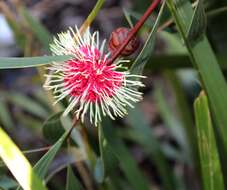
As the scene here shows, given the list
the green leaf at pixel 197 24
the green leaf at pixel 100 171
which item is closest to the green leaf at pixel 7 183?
the green leaf at pixel 100 171

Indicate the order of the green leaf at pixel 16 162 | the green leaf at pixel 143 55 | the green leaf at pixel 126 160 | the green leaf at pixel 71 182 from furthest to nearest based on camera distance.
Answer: the green leaf at pixel 126 160
the green leaf at pixel 71 182
the green leaf at pixel 143 55
the green leaf at pixel 16 162

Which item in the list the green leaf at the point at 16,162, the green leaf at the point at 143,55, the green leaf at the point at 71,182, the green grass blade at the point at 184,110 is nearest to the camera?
the green leaf at the point at 16,162

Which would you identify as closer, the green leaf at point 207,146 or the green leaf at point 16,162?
the green leaf at point 16,162

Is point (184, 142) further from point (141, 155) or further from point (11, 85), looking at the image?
point (11, 85)

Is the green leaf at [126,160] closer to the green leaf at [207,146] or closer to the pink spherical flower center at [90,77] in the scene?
the green leaf at [207,146]

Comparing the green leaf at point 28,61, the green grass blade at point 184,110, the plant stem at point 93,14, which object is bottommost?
the green grass blade at point 184,110

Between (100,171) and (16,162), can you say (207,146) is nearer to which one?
(100,171)
